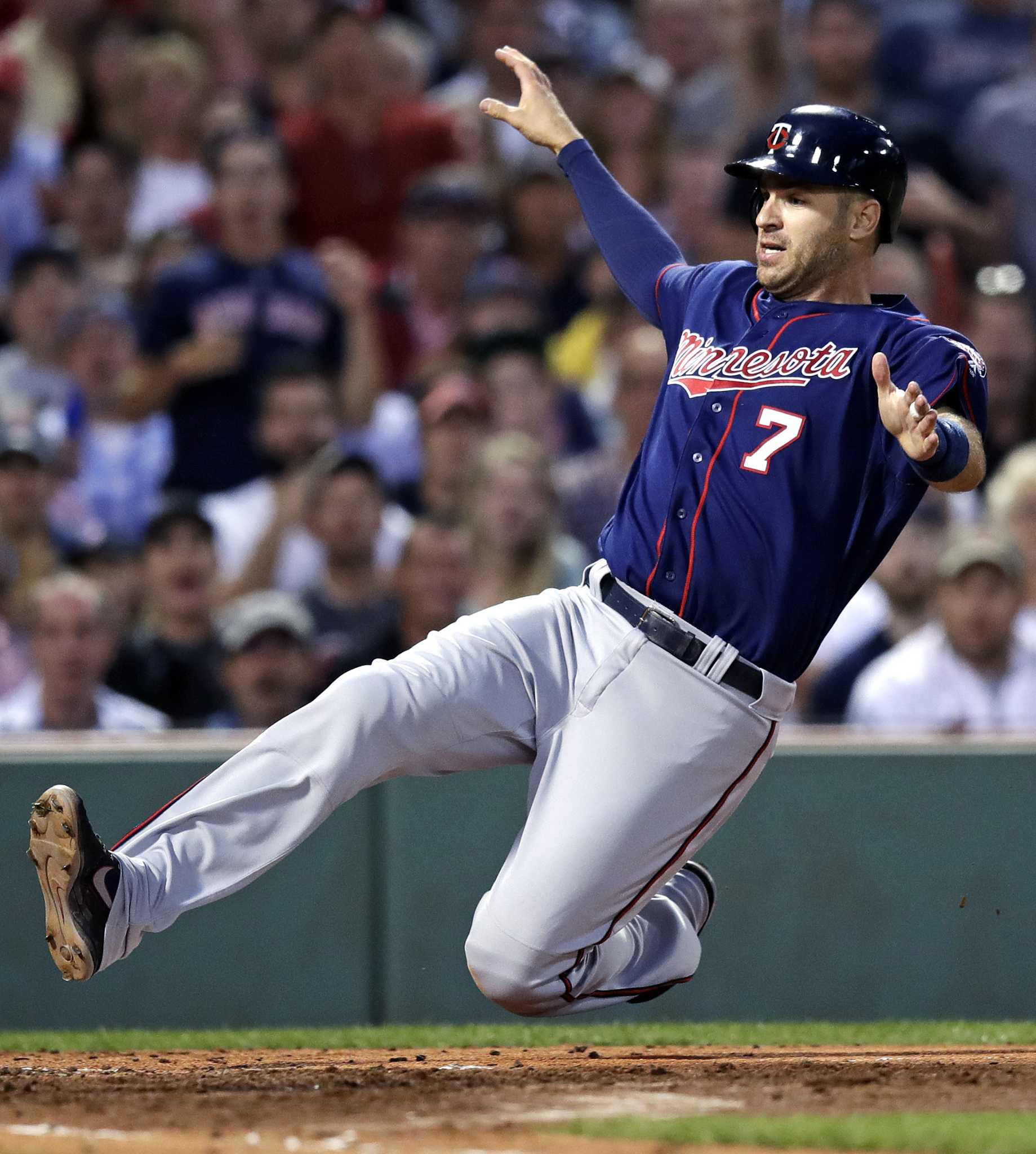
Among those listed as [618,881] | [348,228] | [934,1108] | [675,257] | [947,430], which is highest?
[348,228]

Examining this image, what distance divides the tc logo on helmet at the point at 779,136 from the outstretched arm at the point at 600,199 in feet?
1.58

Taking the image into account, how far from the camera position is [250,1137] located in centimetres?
322

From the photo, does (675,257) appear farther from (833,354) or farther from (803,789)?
(803,789)

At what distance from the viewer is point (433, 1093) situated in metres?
3.75

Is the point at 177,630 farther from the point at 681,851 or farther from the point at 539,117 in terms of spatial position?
the point at 681,851

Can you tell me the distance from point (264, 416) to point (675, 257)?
353cm

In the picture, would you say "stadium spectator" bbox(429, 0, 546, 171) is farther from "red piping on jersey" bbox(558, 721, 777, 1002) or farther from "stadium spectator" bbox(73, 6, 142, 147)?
"red piping on jersey" bbox(558, 721, 777, 1002)

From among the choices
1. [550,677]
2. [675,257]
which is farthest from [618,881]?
[675,257]

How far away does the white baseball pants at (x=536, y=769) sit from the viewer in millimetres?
3795

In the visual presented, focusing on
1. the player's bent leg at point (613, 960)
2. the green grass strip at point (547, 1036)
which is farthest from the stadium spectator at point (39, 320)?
the player's bent leg at point (613, 960)

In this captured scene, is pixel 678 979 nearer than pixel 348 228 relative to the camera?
Yes

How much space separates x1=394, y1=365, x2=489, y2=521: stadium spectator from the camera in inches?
294

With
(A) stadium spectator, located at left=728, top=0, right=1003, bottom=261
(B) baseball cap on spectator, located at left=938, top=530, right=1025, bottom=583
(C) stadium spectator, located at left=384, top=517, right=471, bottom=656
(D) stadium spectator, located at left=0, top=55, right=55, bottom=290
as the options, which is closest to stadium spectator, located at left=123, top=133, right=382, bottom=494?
(D) stadium spectator, located at left=0, top=55, right=55, bottom=290

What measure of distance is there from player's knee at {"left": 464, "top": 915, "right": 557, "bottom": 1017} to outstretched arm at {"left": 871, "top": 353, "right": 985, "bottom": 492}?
1.29 metres
